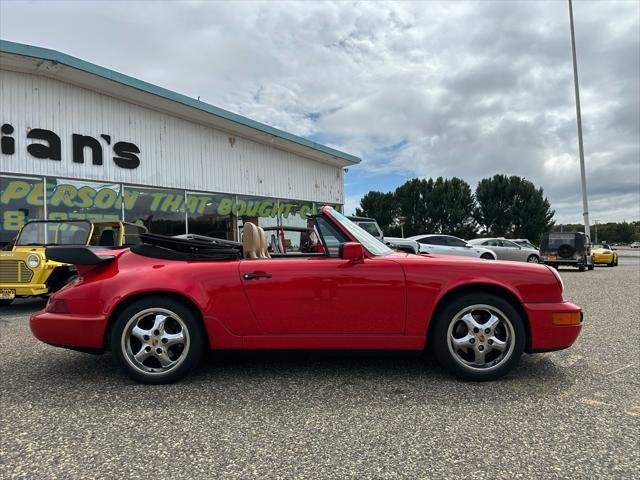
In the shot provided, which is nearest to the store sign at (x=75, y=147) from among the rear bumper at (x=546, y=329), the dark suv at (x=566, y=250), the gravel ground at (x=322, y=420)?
the gravel ground at (x=322, y=420)

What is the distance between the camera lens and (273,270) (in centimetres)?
314

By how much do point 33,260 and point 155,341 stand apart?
17.5ft

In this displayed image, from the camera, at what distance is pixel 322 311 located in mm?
3082

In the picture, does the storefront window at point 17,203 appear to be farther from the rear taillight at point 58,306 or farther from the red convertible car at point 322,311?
the red convertible car at point 322,311

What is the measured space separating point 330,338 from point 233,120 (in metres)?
12.0

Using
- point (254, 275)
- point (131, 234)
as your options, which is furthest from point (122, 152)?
point (254, 275)

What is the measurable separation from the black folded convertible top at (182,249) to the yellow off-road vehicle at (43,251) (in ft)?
14.7

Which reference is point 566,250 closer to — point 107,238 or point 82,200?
point 107,238

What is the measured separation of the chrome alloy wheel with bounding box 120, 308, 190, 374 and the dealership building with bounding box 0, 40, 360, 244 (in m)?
4.68

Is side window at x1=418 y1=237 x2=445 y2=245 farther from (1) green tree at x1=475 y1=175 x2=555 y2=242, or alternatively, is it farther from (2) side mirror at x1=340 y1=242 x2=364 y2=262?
(1) green tree at x1=475 y1=175 x2=555 y2=242

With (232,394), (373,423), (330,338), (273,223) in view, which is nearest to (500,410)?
(373,423)

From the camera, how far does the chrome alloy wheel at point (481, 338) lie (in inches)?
120

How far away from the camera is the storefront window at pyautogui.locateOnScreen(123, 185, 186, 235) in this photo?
11.9 metres

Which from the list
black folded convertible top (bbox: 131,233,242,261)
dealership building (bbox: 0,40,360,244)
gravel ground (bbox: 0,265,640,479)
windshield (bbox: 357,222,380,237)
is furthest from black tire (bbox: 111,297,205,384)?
windshield (bbox: 357,222,380,237)
